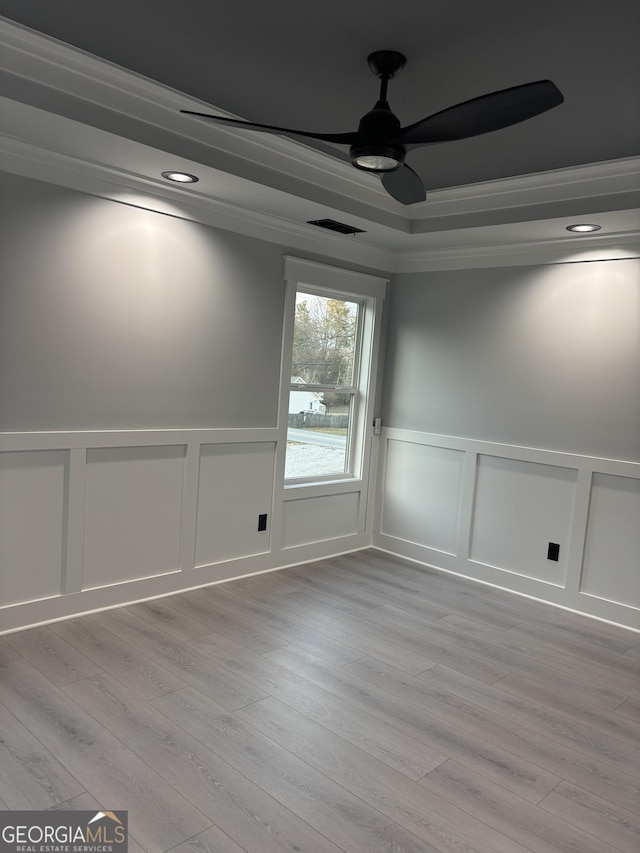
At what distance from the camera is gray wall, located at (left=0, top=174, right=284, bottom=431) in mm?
2902

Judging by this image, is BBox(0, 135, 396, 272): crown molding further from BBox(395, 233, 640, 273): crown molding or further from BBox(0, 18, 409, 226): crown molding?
BBox(0, 18, 409, 226): crown molding

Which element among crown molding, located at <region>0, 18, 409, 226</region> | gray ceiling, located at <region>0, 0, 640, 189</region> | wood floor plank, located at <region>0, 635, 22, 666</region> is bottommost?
wood floor plank, located at <region>0, 635, 22, 666</region>

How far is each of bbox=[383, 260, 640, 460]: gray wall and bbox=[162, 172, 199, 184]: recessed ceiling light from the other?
2044 millimetres

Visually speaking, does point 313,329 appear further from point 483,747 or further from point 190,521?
point 483,747

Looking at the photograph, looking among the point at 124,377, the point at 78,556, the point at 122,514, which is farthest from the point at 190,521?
the point at 124,377

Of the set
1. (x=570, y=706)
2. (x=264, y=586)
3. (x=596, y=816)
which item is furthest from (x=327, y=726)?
(x=264, y=586)

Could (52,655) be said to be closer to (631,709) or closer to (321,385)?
(321,385)

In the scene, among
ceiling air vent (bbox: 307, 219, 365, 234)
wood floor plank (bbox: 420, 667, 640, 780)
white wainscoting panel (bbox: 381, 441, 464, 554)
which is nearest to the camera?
wood floor plank (bbox: 420, 667, 640, 780)

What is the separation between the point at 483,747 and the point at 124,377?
240 centimetres

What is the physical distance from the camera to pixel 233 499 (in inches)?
155

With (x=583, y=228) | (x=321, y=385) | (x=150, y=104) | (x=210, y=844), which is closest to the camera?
(x=210, y=844)

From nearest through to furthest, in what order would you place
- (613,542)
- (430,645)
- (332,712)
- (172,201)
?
1. (332,712)
2. (430,645)
3. (172,201)
4. (613,542)

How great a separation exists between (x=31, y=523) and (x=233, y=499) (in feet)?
4.07

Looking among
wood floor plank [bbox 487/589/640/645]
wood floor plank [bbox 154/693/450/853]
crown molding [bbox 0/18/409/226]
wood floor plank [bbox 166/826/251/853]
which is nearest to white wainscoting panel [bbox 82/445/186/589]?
wood floor plank [bbox 154/693/450/853]
